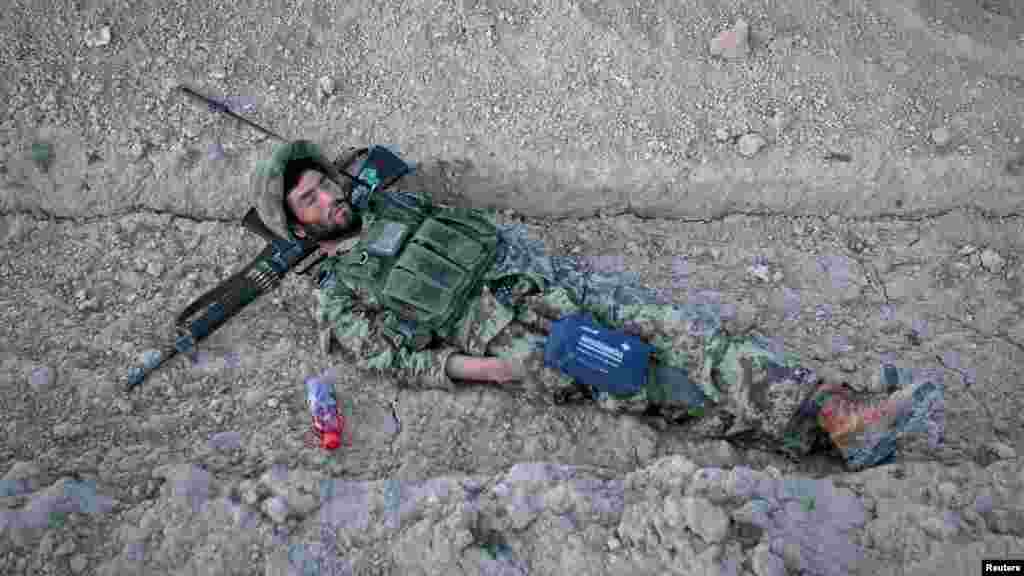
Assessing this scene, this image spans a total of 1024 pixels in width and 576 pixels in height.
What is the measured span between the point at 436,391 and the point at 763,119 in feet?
7.22

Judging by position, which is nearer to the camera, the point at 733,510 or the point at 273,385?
the point at 733,510

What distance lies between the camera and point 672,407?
9.32ft

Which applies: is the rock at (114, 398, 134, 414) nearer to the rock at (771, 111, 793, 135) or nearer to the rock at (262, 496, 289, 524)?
the rock at (262, 496, 289, 524)

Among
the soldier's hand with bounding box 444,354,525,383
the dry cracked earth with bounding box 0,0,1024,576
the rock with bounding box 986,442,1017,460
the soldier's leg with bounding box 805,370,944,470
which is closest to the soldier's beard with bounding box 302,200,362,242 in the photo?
the dry cracked earth with bounding box 0,0,1024,576

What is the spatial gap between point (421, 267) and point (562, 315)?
0.63m

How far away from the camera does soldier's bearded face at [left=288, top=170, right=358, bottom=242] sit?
10.6 feet

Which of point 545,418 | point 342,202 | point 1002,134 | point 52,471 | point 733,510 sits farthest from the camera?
point 1002,134

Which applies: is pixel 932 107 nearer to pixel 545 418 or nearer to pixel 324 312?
pixel 545 418

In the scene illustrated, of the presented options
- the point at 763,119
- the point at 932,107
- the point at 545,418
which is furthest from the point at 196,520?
the point at 932,107

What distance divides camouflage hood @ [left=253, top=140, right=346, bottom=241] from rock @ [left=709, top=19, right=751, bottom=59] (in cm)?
216

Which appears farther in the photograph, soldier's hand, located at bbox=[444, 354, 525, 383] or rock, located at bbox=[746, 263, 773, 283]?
rock, located at bbox=[746, 263, 773, 283]

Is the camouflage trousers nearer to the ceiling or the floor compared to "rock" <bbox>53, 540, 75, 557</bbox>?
nearer to the ceiling

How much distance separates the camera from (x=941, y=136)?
12.1ft

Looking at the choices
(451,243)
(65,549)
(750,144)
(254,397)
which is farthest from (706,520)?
(750,144)
